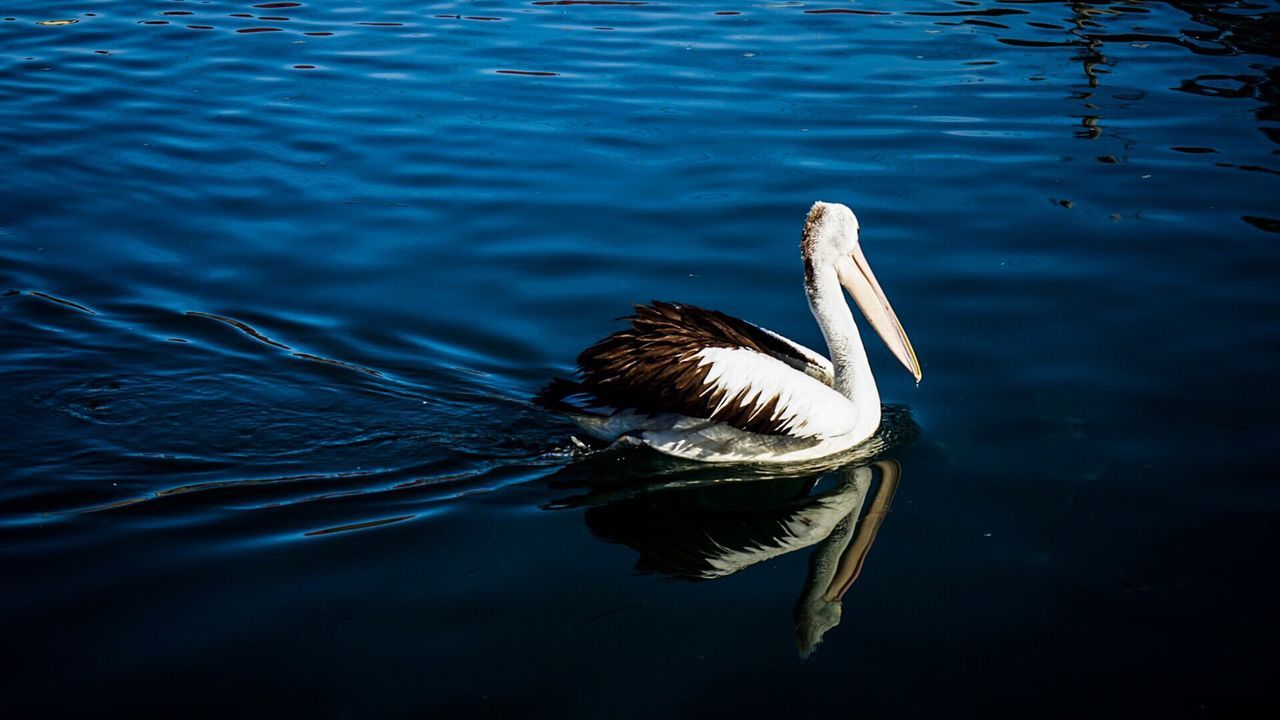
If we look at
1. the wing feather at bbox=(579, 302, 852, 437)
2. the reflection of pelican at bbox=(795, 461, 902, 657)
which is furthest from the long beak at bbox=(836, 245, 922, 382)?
the reflection of pelican at bbox=(795, 461, 902, 657)

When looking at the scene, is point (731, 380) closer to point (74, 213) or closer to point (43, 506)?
point (43, 506)

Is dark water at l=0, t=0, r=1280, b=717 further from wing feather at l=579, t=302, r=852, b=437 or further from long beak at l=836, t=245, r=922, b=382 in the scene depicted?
→ long beak at l=836, t=245, r=922, b=382

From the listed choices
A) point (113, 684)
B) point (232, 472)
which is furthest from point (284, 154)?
point (113, 684)

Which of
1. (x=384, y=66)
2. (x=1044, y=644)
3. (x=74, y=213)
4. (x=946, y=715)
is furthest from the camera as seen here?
(x=384, y=66)

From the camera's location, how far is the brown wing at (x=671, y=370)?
5113 millimetres

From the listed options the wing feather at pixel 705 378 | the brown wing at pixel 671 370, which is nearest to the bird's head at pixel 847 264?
the wing feather at pixel 705 378

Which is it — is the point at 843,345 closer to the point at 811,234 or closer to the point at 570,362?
the point at 811,234

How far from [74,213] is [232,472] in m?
3.78

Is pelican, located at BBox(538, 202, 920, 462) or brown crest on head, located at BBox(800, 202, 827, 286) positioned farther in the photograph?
brown crest on head, located at BBox(800, 202, 827, 286)

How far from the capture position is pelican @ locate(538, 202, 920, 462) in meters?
5.12

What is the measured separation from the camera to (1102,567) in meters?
4.41

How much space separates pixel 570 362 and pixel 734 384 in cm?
112

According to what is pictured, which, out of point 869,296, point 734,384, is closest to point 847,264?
point 869,296

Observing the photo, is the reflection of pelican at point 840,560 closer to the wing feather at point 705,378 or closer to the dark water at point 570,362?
the dark water at point 570,362
